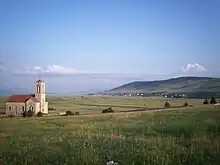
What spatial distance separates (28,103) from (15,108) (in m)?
5.86

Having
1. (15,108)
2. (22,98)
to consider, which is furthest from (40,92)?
(15,108)

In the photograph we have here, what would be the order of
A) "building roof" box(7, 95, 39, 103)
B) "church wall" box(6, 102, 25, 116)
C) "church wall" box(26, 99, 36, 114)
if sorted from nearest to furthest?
"church wall" box(26, 99, 36, 114)
"church wall" box(6, 102, 25, 116)
"building roof" box(7, 95, 39, 103)

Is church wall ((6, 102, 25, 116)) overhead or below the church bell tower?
below

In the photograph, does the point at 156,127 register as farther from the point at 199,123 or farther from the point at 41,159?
the point at 41,159

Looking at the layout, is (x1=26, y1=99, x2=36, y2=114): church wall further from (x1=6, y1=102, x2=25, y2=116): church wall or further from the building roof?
(x1=6, y1=102, x2=25, y2=116): church wall

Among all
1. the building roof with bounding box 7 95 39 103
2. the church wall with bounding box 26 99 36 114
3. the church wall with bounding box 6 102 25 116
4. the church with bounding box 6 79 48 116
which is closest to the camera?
the church wall with bounding box 26 99 36 114

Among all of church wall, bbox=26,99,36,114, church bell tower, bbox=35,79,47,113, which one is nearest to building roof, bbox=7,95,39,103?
church wall, bbox=26,99,36,114

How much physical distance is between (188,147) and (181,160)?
12.3 feet

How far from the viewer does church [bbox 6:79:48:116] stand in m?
98.4

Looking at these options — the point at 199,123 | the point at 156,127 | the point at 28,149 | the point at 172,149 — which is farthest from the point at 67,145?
the point at 199,123

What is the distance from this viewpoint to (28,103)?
98.4m

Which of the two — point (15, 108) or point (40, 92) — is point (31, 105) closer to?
point (15, 108)

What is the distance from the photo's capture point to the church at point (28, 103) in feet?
323

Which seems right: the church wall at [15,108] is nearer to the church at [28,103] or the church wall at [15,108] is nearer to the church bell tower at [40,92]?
the church at [28,103]
